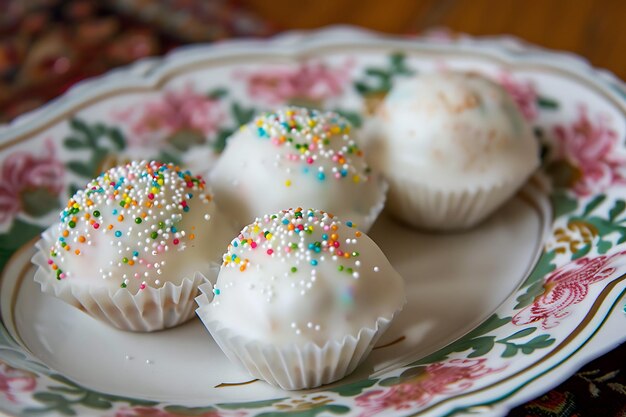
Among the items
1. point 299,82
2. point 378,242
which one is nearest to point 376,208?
point 378,242

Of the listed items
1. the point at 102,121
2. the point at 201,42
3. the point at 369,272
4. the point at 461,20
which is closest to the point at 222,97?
the point at 102,121

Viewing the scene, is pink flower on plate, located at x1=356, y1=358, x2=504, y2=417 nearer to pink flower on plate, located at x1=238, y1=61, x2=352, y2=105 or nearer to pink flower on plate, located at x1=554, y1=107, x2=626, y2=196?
pink flower on plate, located at x1=554, y1=107, x2=626, y2=196

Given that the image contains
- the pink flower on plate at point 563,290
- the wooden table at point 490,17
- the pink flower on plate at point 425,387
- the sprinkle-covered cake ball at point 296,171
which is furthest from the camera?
the wooden table at point 490,17

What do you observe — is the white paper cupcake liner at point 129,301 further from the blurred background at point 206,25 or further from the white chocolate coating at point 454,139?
the blurred background at point 206,25

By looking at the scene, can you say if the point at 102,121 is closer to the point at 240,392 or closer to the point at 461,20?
the point at 240,392

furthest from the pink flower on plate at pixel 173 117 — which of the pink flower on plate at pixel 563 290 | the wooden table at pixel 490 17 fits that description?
the pink flower on plate at pixel 563 290

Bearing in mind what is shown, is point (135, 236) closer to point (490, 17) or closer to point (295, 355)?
point (295, 355)

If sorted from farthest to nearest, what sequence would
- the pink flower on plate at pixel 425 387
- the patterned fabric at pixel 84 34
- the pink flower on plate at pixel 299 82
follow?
1. the patterned fabric at pixel 84 34
2. the pink flower on plate at pixel 299 82
3. the pink flower on plate at pixel 425 387
